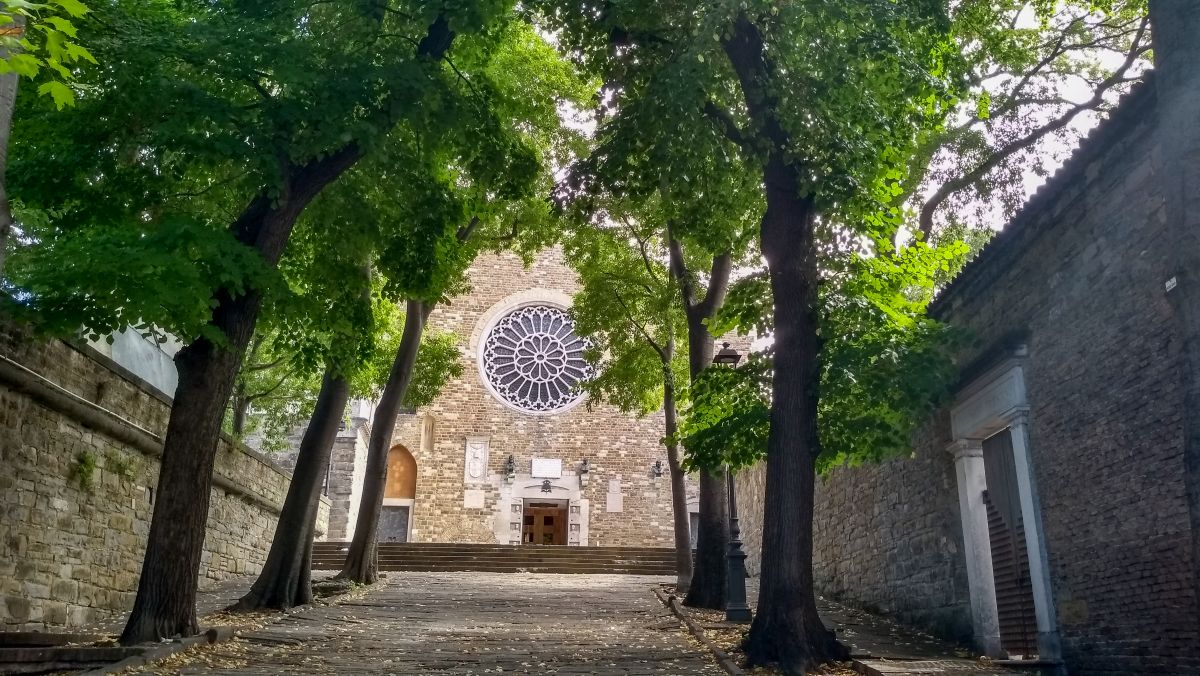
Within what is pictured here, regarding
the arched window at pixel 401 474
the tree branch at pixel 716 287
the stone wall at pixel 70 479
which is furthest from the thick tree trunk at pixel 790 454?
the arched window at pixel 401 474

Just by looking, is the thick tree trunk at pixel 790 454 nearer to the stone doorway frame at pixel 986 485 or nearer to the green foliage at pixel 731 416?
the green foliage at pixel 731 416

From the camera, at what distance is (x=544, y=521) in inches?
1151

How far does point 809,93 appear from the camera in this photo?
819 cm

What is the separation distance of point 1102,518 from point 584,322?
10263 millimetres

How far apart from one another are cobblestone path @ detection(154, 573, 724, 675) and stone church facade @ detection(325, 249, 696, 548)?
12480 millimetres

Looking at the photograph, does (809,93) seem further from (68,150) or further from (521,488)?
(521,488)

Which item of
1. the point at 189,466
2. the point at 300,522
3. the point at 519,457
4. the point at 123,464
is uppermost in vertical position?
the point at 519,457

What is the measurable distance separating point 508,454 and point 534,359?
3210 millimetres

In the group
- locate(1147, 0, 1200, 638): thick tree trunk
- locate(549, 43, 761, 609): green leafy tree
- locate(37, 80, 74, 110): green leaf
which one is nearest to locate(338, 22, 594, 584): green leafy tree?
locate(549, 43, 761, 609): green leafy tree

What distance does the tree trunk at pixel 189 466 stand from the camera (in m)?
7.91

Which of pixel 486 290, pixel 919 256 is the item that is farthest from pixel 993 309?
pixel 486 290

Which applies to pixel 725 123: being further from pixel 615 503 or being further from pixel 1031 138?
pixel 615 503

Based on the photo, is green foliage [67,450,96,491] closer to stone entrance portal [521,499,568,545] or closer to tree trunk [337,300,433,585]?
tree trunk [337,300,433,585]

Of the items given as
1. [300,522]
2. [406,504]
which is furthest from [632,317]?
[406,504]
